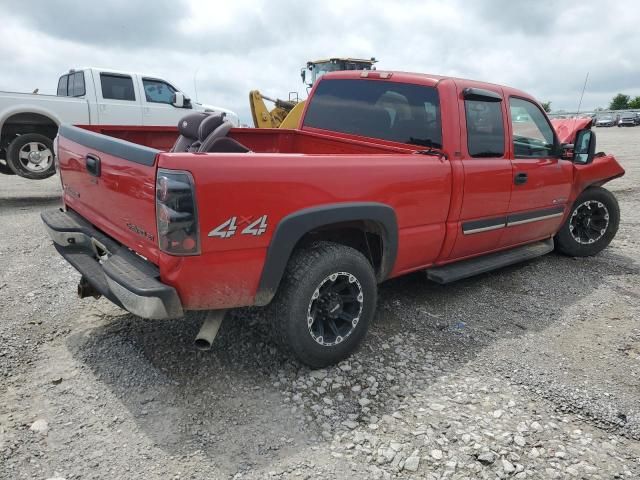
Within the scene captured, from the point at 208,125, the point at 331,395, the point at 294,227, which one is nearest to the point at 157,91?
the point at 208,125

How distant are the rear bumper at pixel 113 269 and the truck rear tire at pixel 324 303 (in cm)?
64

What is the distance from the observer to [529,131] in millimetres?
4285

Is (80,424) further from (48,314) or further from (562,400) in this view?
(562,400)

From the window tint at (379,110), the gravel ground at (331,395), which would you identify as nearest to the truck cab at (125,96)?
the gravel ground at (331,395)

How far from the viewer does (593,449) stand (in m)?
2.42

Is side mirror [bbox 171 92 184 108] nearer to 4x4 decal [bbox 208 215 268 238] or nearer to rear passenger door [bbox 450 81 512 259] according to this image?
rear passenger door [bbox 450 81 512 259]

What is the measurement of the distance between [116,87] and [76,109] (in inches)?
39.1

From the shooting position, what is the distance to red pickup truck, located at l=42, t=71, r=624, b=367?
7.66ft

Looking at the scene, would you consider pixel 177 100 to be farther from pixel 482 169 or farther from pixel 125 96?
pixel 482 169

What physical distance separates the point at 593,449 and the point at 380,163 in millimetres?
1866

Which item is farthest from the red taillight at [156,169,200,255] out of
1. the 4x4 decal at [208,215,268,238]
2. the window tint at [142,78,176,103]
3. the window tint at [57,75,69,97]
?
the window tint at [57,75,69,97]

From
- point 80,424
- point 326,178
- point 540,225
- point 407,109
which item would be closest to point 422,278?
point 540,225

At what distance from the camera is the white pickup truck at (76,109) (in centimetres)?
764

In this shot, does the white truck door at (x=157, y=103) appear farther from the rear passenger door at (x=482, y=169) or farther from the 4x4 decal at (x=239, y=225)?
the 4x4 decal at (x=239, y=225)
